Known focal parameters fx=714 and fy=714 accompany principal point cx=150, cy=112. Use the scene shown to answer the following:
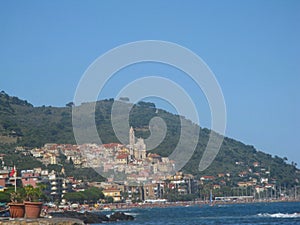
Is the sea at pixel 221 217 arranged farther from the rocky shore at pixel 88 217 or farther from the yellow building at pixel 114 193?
the yellow building at pixel 114 193

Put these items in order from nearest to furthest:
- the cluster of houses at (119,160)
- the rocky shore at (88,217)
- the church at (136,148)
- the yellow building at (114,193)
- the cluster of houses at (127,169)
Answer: the rocky shore at (88,217)
the yellow building at (114,193)
the cluster of houses at (127,169)
the cluster of houses at (119,160)
the church at (136,148)

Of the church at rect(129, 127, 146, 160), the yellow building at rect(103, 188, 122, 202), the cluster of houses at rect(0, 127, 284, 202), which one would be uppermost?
the church at rect(129, 127, 146, 160)

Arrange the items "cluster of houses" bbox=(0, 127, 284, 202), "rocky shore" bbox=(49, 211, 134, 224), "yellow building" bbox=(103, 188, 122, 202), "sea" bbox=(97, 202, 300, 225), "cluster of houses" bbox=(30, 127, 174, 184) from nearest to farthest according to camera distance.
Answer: "sea" bbox=(97, 202, 300, 225) → "rocky shore" bbox=(49, 211, 134, 224) → "yellow building" bbox=(103, 188, 122, 202) → "cluster of houses" bbox=(0, 127, 284, 202) → "cluster of houses" bbox=(30, 127, 174, 184)

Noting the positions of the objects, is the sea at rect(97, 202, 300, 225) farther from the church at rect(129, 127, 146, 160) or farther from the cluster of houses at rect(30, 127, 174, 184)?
the church at rect(129, 127, 146, 160)

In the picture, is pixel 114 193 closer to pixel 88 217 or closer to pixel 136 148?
pixel 136 148

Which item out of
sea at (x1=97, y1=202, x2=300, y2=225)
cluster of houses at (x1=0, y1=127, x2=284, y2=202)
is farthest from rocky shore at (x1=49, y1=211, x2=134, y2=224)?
cluster of houses at (x1=0, y1=127, x2=284, y2=202)

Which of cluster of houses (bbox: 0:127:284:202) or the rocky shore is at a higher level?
cluster of houses (bbox: 0:127:284:202)

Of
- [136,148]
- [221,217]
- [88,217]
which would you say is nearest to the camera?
[88,217]

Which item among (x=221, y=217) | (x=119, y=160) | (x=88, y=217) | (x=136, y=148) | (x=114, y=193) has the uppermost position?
(x=136, y=148)

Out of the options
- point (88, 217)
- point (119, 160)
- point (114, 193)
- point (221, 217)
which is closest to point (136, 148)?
point (119, 160)

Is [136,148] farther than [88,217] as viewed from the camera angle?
Yes

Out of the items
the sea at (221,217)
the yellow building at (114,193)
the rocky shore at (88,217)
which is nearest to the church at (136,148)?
A: the yellow building at (114,193)

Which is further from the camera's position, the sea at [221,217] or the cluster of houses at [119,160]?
the cluster of houses at [119,160]
